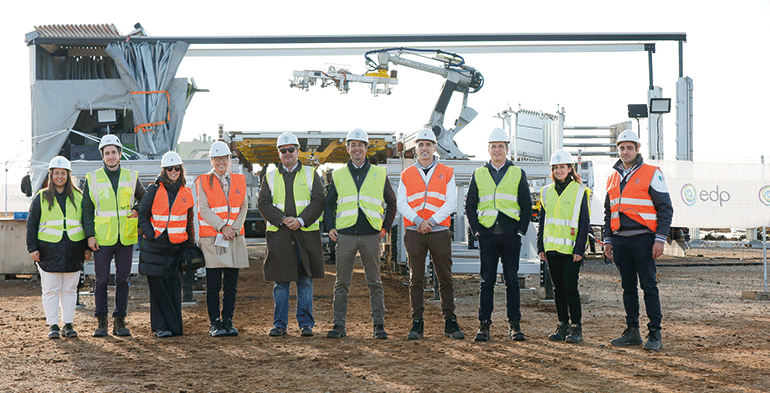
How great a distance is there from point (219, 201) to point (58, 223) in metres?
1.54

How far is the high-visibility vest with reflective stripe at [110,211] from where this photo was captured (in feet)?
22.3

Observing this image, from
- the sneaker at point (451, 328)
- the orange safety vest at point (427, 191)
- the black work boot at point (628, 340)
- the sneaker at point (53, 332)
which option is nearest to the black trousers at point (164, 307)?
the sneaker at point (53, 332)

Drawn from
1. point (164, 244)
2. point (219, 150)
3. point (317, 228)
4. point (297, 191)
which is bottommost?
point (164, 244)

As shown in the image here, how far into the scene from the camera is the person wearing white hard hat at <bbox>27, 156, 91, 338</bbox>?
6.74m

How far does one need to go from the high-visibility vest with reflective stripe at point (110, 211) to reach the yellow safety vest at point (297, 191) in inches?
54.5

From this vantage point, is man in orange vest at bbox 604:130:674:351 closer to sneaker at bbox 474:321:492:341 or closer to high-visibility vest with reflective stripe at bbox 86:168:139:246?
sneaker at bbox 474:321:492:341

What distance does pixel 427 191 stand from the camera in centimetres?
660

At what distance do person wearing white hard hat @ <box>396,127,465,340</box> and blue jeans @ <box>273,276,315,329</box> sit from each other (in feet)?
3.19

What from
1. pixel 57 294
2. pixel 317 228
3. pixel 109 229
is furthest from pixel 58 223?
pixel 317 228

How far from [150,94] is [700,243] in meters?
15.5

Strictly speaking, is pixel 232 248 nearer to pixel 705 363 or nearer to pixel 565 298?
pixel 565 298

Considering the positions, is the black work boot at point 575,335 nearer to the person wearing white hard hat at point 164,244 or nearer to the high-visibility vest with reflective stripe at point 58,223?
the person wearing white hard hat at point 164,244

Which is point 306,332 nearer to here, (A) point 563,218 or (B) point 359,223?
(B) point 359,223

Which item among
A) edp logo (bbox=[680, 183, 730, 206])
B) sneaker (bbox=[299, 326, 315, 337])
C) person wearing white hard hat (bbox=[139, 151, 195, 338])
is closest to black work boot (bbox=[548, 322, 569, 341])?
sneaker (bbox=[299, 326, 315, 337])
